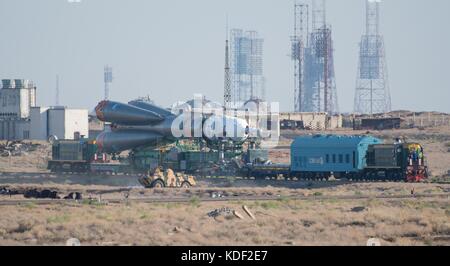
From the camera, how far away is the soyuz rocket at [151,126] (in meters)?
84.6

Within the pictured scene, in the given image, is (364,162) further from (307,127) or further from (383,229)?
(307,127)

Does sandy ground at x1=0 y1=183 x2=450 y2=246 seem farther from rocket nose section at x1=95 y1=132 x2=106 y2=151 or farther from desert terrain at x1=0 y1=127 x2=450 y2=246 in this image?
rocket nose section at x1=95 y1=132 x2=106 y2=151

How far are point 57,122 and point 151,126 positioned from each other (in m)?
43.6

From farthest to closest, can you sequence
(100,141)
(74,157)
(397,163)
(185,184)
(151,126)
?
1. (74,157)
2. (100,141)
3. (151,126)
4. (397,163)
5. (185,184)

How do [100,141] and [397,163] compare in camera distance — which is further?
[100,141]

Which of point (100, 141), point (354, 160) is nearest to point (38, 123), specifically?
point (100, 141)

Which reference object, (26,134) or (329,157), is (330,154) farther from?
(26,134)

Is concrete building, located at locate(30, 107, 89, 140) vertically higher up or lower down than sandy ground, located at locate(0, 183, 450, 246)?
higher up

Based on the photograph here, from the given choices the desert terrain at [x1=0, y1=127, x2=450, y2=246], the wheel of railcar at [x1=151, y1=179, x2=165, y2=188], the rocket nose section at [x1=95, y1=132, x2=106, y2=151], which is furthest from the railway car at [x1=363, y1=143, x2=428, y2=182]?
the rocket nose section at [x1=95, y1=132, x2=106, y2=151]

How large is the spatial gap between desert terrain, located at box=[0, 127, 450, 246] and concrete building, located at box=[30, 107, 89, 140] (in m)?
54.6

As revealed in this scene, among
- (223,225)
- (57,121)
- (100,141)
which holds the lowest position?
(223,225)

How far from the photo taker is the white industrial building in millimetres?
128250

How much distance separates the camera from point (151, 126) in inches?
3452
